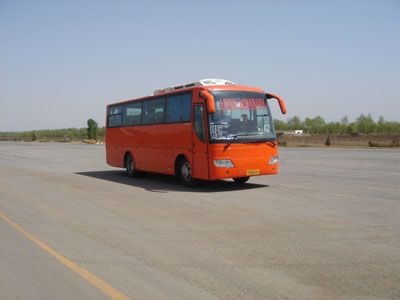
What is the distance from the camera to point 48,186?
604 inches

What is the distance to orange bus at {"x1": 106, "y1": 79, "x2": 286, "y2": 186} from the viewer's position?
13.1m

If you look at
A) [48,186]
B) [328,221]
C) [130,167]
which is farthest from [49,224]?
[130,167]

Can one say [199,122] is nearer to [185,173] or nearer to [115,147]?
[185,173]

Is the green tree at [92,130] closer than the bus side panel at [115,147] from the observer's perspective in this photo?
No

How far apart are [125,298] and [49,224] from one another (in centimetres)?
457

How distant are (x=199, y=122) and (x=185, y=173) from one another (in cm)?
190

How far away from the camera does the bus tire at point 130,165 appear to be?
18505 mm

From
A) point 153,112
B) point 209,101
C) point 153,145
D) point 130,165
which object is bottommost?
point 130,165

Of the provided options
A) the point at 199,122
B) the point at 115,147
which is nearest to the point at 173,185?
the point at 199,122

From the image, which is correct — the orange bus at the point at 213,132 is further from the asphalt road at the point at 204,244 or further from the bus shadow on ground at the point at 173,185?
the asphalt road at the point at 204,244

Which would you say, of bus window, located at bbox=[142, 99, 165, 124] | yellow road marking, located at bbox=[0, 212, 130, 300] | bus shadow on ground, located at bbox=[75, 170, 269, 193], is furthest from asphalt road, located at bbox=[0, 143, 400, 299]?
bus window, located at bbox=[142, 99, 165, 124]

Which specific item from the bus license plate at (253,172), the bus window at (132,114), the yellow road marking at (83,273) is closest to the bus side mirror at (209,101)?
the bus license plate at (253,172)

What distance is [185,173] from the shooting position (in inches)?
575

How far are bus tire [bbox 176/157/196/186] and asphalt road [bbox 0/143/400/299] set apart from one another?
3.90ft
